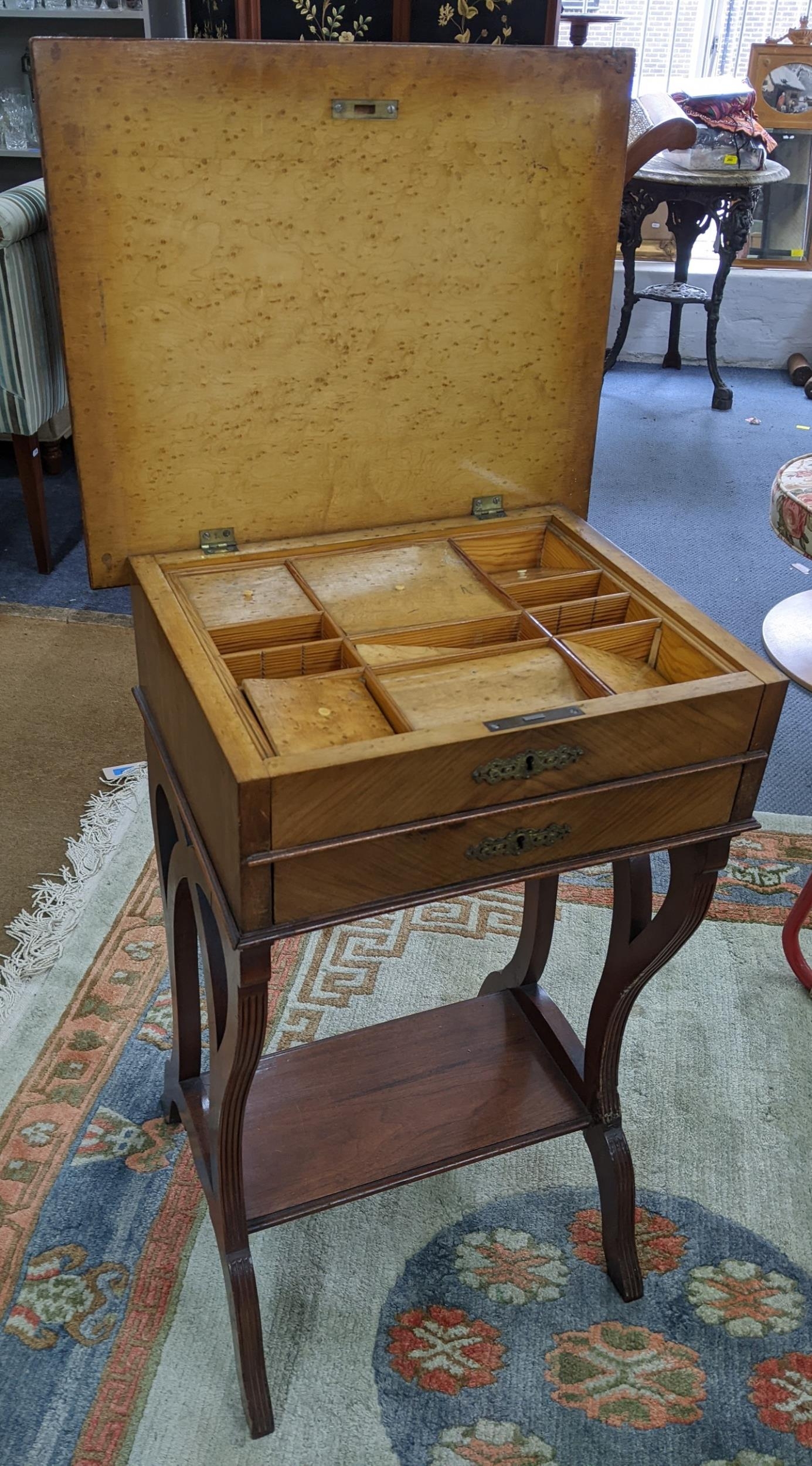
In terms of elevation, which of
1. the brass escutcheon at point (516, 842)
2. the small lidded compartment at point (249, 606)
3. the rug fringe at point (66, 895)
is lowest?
the rug fringe at point (66, 895)

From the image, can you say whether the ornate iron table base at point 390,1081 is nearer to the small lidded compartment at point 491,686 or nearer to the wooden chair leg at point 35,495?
the small lidded compartment at point 491,686

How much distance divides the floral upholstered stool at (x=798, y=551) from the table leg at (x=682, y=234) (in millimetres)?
2175

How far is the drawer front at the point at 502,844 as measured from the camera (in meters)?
1.07

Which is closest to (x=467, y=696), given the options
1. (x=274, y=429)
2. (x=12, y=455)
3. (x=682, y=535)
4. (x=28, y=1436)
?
(x=274, y=429)

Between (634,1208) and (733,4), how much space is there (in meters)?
5.08

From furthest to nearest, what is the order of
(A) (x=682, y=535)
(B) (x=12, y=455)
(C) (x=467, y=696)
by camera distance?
(B) (x=12, y=455) → (A) (x=682, y=535) → (C) (x=467, y=696)

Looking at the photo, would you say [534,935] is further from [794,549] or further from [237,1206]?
[794,549]

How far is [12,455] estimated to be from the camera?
405 cm

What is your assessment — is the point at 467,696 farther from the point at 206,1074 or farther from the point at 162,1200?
the point at 162,1200

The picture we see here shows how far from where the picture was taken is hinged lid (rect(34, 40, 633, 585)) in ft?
3.88

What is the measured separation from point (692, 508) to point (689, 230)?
1.29 meters

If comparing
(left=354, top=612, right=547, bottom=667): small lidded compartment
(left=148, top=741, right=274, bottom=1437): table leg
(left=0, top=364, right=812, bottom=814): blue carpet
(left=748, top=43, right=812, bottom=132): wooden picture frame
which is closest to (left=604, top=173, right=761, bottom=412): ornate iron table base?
(left=0, top=364, right=812, bottom=814): blue carpet

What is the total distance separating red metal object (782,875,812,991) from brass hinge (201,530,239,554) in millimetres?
1123

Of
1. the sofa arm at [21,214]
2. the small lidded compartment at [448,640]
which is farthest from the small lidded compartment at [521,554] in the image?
the sofa arm at [21,214]
